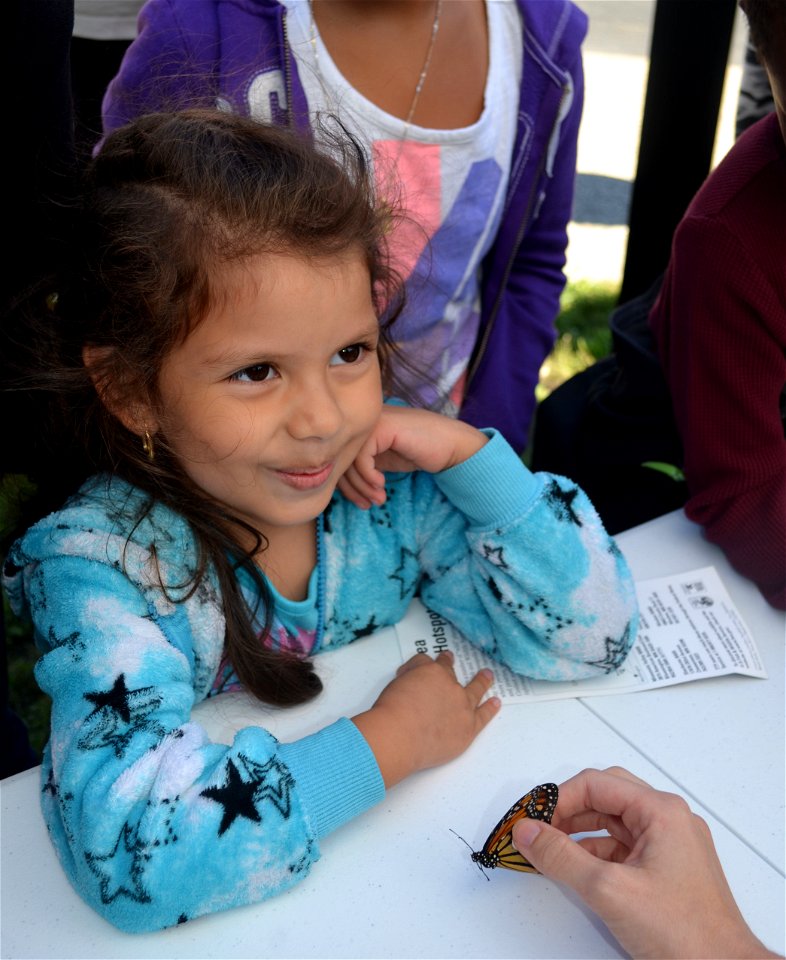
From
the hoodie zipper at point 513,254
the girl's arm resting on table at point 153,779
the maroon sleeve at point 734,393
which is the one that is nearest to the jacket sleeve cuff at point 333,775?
the girl's arm resting on table at point 153,779

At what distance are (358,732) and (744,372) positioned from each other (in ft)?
2.52

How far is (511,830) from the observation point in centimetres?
89

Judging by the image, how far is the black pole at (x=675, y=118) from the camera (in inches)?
80.6

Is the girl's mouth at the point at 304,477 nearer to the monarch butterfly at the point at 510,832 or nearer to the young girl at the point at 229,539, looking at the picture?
the young girl at the point at 229,539

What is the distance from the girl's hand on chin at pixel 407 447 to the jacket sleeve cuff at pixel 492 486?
20 mm

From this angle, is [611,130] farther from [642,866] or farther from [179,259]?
[642,866]

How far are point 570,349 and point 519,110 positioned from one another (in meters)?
1.72

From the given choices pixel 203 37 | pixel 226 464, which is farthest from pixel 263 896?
pixel 203 37

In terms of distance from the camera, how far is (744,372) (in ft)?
4.58

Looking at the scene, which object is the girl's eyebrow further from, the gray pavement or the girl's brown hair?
the gray pavement

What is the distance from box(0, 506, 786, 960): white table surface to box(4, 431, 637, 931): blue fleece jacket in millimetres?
29

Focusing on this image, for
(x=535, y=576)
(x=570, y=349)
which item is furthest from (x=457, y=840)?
(x=570, y=349)

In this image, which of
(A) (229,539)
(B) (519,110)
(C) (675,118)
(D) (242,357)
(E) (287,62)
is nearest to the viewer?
(D) (242,357)

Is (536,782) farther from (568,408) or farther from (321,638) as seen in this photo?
(568,408)
